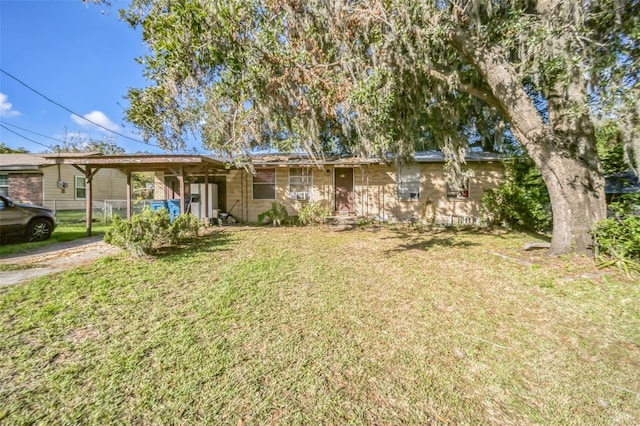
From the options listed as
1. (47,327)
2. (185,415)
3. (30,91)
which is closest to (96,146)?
(30,91)

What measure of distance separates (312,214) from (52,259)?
734 cm

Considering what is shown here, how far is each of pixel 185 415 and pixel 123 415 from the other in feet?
1.32

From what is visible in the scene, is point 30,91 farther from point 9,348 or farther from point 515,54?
point 515,54

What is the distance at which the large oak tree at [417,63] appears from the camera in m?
4.39

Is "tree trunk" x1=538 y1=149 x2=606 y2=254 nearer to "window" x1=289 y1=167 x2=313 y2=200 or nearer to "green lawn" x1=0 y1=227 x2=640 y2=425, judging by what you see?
"green lawn" x1=0 y1=227 x2=640 y2=425

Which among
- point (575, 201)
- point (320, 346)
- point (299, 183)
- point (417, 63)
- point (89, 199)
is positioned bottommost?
point (320, 346)

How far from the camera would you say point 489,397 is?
205cm

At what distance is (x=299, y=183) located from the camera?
40.0 feet

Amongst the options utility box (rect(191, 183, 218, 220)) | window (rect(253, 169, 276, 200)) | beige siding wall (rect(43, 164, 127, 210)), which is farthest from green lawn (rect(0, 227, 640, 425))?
beige siding wall (rect(43, 164, 127, 210))

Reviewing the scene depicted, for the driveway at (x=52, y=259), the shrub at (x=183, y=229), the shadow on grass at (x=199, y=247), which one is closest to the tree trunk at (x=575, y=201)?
the shadow on grass at (x=199, y=247)

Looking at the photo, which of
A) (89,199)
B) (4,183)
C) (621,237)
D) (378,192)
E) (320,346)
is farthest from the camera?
(4,183)

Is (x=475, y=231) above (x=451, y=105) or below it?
below

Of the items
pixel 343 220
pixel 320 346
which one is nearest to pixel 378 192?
pixel 343 220

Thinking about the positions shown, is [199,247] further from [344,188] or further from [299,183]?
[344,188]
